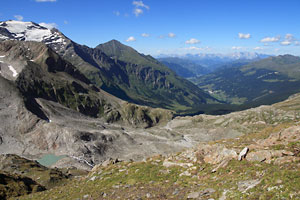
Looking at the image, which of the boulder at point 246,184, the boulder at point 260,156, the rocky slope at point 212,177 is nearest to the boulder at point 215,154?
the rocky slope at point 212,177

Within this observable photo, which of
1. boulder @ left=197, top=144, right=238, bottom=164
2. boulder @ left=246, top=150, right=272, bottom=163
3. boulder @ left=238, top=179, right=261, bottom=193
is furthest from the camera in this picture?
boulder @ left=197, top=144, right=238, bottom=164

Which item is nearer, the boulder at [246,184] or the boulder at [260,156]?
the boulder at [246,184]

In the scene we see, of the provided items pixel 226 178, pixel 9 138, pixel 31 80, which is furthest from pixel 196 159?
pixel 31 80

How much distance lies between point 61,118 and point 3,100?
4206 centimetres

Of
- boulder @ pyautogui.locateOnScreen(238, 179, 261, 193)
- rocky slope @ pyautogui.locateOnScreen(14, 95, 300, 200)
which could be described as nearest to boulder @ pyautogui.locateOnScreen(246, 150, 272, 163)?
rocky slope @ pyautogui.locateOnScreen(14, 95, 300, 200)

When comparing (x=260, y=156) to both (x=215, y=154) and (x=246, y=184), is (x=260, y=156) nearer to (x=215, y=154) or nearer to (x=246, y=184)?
(x=246, y=184)

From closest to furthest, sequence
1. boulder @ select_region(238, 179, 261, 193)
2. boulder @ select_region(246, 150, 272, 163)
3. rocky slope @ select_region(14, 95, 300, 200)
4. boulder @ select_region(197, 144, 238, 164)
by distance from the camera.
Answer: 1. rocky slope @ select_region(14, 95, 300, 200)
2. boulder @ select_region(238, 179, 261, 193)
3. boulder @ select_region(246, 150, 272, 163)
4. boulder @ select_region(197, 144, 238, 164)

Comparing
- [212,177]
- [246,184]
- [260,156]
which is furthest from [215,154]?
[246,184]

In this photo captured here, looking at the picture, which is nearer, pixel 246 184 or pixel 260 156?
pixel 246 184

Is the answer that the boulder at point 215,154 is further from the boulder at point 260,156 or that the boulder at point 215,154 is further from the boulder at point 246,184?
the boulder at point 246,184

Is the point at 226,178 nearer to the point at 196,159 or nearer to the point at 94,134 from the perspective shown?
Answer: the point at 196,159

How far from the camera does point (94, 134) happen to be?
15825cm

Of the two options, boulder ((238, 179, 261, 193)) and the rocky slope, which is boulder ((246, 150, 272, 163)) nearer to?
the rocky slope

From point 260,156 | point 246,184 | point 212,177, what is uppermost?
point 260,156
